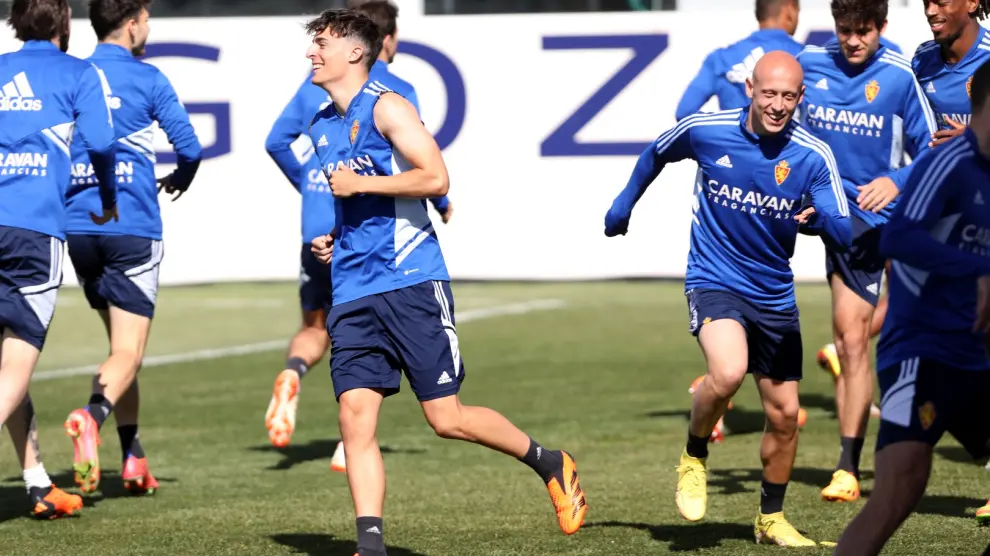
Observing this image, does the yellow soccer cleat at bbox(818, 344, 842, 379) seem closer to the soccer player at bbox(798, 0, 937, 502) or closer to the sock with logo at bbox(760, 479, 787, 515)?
the soccer player at bbox(798, 0, 937, 502)

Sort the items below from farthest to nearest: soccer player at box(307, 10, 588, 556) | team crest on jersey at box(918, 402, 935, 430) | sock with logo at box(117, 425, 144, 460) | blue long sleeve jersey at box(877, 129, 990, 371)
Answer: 1. sock with logo at box(117, 425, 144, 460)
2. soccer player at box(307, 10, 588, 556)
3. team crest on jersey at box(918, 402, 935, 430)
4. blue long sleeve jersey at box(877, 129, 990, 371)

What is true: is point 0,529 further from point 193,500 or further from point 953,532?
point 953,532

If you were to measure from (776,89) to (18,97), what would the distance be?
325cm

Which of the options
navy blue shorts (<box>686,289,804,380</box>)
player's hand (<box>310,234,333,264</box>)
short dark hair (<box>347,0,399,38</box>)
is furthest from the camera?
short dark hair (<box>347,0,399,38</box>)

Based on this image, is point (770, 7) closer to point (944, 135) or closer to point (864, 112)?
point (864, 112)

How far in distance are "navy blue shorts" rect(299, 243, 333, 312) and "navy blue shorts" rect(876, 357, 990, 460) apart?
4816 millimetres

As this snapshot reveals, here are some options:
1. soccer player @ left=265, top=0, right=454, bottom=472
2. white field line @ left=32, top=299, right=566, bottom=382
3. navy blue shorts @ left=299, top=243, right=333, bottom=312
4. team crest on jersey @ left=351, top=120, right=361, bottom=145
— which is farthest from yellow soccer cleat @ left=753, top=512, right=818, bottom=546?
white field line @ left=32, top=299, right=566, bottom=382

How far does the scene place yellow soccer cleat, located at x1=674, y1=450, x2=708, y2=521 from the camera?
668cm

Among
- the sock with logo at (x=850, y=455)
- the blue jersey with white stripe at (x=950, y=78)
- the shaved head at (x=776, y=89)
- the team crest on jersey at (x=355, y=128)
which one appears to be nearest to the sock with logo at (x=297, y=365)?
the sock with logo at (x=850, y=455)

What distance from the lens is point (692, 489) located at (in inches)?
265

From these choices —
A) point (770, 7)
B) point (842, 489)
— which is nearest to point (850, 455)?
point (842, 489)

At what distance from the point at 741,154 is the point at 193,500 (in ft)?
10.4

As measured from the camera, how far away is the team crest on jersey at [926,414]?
475 centimetres

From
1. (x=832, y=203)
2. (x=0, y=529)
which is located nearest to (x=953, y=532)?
(x=832, y=203)
